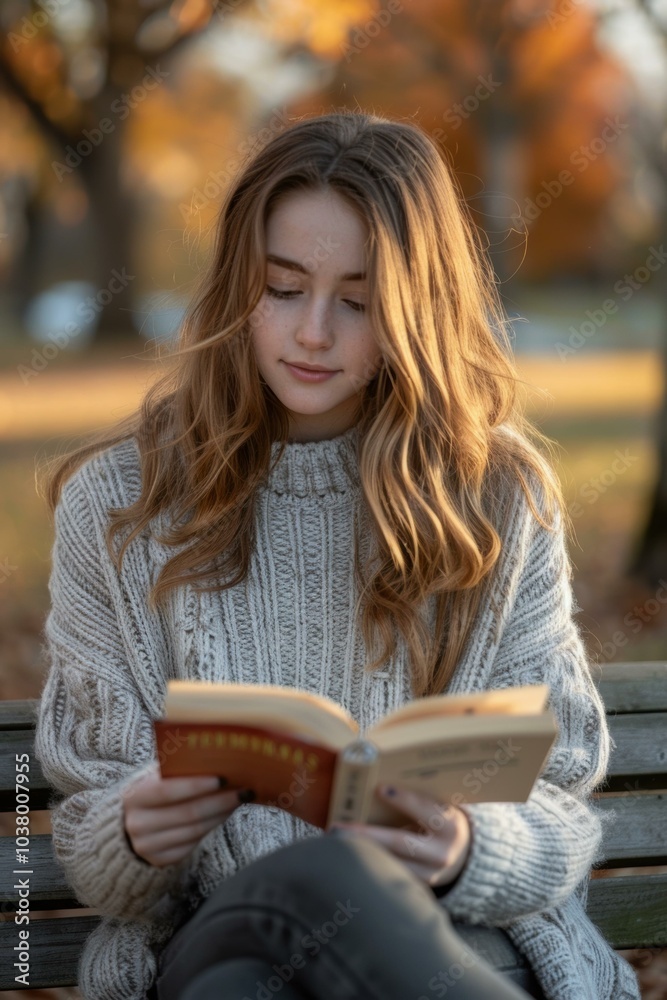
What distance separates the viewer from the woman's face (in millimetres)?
2141

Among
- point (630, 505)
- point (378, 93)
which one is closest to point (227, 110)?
point (378, 93)

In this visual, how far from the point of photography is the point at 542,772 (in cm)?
217

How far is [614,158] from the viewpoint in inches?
1043

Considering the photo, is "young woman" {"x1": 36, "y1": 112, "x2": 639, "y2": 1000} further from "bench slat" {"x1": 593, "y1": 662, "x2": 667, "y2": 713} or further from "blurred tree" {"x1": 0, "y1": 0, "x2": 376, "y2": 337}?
"blurred tree" {"x1": 0, "y1": 0, "x2": 376, "y2": 337}

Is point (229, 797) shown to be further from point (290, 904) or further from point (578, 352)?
point (578, 352)

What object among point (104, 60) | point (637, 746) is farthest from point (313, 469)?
Answer: point (104, 60)

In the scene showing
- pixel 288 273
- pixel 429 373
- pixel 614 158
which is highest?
pixel 614 158

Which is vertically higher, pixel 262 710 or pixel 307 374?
pixel 307 374

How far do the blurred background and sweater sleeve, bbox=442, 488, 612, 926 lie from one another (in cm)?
61

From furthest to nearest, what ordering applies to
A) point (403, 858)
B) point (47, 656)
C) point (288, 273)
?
point (47, 656)
point (288, 273)
point (403, 858)

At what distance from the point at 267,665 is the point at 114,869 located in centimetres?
49

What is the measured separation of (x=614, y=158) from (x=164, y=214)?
38.8ft

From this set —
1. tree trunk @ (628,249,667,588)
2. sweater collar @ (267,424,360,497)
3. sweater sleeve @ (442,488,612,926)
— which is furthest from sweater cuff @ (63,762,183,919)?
tree trunk @ (628,249,667,588)

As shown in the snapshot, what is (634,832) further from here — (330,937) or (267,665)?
(330,937)
